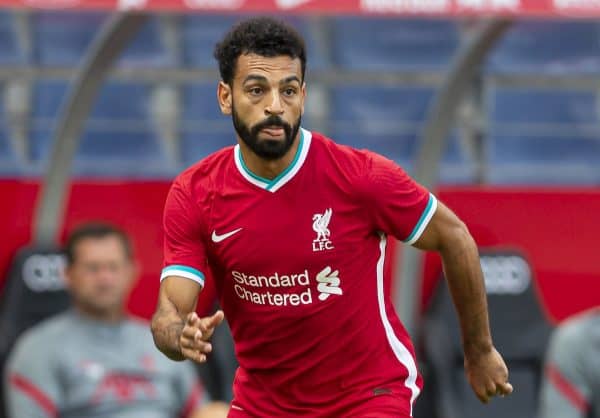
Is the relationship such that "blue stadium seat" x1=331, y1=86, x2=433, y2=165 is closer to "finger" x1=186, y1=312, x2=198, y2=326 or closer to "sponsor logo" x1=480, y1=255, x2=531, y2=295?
"sponsor logo" x1=480, y1=255, x2=531, y2=295

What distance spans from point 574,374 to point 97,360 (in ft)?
6.25

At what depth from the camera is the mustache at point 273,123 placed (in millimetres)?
3631

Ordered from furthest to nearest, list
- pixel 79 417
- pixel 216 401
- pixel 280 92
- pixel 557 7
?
pixel 216 401 → pixel 79 417 → pixel 557 7 → pixel 280 92

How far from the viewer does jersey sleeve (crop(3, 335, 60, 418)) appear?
5.69m

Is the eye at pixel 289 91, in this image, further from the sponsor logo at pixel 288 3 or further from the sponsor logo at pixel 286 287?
the sponsor logo at pixel 288 3

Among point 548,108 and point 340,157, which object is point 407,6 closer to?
point 340,157

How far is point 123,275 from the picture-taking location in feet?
19.0

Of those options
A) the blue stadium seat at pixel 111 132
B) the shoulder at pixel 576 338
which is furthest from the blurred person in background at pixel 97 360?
the blue stadium seat at pixel 111 132

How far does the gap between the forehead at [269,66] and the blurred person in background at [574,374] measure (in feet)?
9.19

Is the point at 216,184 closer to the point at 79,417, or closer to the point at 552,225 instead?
the point at 79,417

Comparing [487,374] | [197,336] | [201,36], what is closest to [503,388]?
[487,374]

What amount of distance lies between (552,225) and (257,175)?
10.5 ft

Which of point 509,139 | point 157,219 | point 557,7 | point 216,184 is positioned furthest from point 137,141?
point 216,184

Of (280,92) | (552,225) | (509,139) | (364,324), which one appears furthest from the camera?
(509,139)
